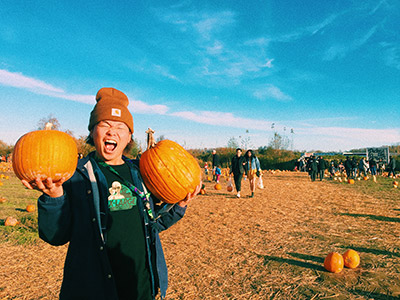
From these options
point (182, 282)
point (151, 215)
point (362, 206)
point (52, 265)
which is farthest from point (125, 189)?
point (362, 206)

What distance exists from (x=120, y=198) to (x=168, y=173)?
47 centimetres

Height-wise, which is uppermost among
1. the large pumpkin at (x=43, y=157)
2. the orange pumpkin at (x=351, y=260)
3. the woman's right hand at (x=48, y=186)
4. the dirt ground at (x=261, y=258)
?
the large pumpkin at (x=43, y=157)

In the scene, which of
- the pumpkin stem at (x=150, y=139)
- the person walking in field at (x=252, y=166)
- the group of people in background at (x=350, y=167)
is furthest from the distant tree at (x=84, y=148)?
the group of people in background at (x=350, y=167)

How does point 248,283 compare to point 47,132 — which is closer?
point 47,132

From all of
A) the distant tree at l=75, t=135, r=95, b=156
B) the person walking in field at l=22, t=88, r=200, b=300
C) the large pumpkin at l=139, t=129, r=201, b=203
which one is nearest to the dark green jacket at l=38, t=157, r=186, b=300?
the person walking in field at l=22, t=88, r=200, b=300

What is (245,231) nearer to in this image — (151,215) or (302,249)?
(302,249)

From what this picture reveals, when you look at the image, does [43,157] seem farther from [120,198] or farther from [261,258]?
[261,258]

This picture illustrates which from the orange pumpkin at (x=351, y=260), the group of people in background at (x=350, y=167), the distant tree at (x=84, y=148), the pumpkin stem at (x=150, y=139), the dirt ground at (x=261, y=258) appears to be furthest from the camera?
the group of people in background at (x=350, y=167)

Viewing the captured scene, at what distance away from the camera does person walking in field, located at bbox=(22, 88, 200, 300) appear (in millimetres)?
1908

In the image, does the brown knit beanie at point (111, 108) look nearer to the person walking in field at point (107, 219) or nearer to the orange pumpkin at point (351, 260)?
the person walking in field at point (107, 219)

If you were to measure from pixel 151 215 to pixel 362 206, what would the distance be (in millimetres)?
10757

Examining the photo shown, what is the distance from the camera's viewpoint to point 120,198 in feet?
7.18

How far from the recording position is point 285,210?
377 inches

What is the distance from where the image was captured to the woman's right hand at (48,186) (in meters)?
1.73
